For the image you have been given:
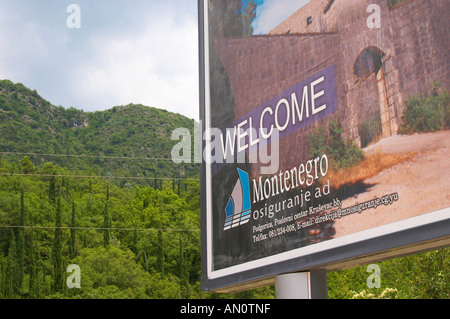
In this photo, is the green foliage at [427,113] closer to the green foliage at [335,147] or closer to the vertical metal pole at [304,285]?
the green foliage at [335,147]

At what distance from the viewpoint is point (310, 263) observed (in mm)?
4004

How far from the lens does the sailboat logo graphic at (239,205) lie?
4746 millimetres

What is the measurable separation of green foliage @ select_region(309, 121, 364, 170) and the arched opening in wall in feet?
0.31

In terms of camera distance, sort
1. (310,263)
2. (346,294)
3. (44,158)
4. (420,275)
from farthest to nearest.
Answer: (44,158) < (346,294) < (420,275) < (310,263)

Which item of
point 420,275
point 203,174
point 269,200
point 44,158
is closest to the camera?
point 269,200

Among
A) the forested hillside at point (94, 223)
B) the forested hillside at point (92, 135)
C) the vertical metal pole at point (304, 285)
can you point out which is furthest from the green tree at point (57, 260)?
the vertical metal pole at point (304, 285)

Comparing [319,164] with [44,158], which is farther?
[44,158]

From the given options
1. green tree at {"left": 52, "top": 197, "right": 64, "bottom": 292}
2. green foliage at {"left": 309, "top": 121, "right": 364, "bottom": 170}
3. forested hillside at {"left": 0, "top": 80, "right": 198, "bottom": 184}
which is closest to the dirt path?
green foliage at {"left": 309, "top": 121, "right": 364, "bottom": 170}

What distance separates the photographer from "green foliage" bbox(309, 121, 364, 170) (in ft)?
12.4

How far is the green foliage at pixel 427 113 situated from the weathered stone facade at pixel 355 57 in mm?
43

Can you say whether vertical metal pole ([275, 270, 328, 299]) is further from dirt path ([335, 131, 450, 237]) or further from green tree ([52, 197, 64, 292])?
green tree ([52, 197, 64, 292])
